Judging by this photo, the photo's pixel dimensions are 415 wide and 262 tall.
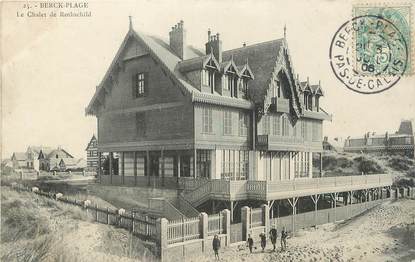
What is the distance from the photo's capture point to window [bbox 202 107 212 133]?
23098mm

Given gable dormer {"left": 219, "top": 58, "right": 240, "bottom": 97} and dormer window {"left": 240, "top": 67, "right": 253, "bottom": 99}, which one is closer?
gable dormer {"left": 219, "top": 58, "right": 240, "bottom": 97}

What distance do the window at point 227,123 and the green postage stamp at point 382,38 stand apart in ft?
23.9

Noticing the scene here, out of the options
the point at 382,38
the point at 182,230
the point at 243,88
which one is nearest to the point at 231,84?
the point at 243,88

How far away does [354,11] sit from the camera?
62.8ft

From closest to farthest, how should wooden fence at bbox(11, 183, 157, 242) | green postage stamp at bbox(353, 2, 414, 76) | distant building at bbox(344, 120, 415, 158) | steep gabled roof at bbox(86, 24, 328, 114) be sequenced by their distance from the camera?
wooden fence at bbox(11, 183, 157, 242), green postage stamp at bbox(353, 2, 414, 76), steep gabled roof at bbox(86, 24, 328, 114), distant building at bbox(344, 120, 415, 158)

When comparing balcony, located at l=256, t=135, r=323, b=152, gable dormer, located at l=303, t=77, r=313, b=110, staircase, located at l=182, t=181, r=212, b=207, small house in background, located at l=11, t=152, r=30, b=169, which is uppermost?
gable dormer, located at l=303, t=77, r=313, b=110

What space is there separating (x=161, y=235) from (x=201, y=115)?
8.51 metres

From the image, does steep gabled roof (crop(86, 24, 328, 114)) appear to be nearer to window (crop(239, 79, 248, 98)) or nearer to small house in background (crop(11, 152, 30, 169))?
window (crop(239, 79, 248, 98))

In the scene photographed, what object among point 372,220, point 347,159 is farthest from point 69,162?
point 372,220

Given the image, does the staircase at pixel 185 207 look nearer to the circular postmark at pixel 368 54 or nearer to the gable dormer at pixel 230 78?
the gable dormer at pixel 230 78

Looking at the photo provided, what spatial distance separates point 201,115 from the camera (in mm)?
22938

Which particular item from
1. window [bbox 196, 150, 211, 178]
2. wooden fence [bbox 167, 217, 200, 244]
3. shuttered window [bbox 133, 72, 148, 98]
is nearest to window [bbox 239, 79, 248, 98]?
window [bbox 196, 150, 211, 178]

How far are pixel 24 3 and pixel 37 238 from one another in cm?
869

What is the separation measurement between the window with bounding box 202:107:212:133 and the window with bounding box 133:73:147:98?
432cm
